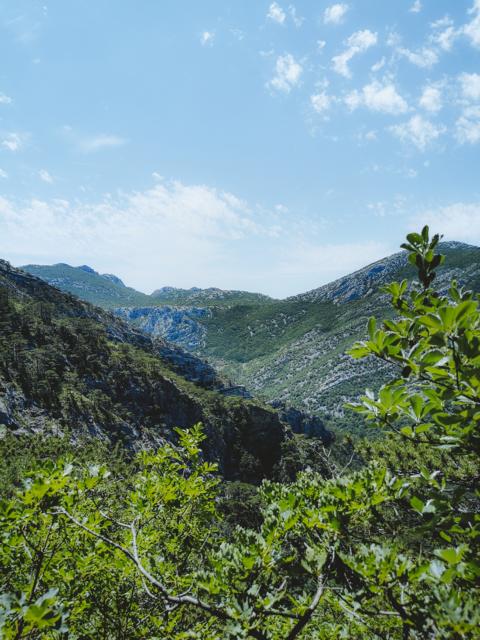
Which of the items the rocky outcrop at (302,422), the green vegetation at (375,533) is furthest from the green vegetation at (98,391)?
the green vegetation at (375,533)

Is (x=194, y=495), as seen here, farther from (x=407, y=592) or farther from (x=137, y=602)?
(x=407, y=592)

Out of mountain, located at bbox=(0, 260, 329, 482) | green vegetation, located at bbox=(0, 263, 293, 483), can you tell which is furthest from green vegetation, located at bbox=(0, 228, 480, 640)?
mountain, located at bbox=(0, 260, 329, 482)

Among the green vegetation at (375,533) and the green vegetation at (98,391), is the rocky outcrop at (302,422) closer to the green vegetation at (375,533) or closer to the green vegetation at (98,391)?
the green vegetation at (98,391)

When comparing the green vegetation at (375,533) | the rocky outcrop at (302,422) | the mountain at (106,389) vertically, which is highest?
the green vegetation at (375,533)

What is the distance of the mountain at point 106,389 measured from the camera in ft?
205

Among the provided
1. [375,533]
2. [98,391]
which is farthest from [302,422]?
[375,533]

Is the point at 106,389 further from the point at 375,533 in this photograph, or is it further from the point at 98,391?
the point at 375,533

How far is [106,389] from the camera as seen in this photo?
7738 cm

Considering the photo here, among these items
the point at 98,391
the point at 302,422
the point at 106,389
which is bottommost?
the point at 302,422

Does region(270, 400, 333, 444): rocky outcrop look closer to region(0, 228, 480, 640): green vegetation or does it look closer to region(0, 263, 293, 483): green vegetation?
region(0, 263, 293, 483): green vegetation

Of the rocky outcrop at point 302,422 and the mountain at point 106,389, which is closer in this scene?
the mountain at point 106,389

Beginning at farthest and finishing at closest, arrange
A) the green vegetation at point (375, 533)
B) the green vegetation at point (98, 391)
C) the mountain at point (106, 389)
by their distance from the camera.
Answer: the mountain at point (106, 389)
the green vegetation at point (98, 391)
the green vegetation at point (375, 533)

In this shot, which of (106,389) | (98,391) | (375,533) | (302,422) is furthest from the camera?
(302,422)

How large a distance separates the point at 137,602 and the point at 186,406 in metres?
84.8
